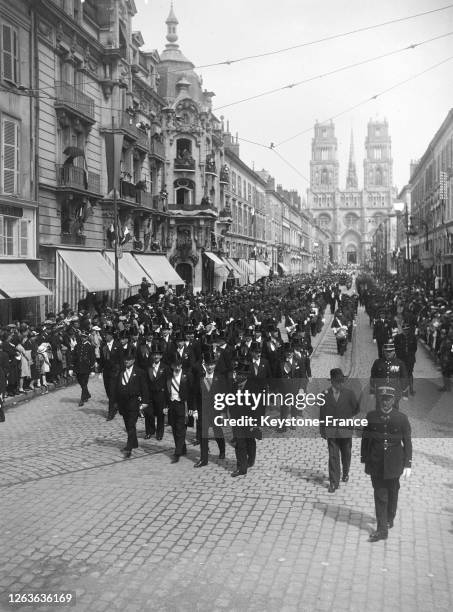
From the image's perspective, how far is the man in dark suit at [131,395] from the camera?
33.7 feet

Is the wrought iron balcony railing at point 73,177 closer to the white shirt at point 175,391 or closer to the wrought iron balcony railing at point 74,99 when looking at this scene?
the wrought iron balcony railing at point 74,99

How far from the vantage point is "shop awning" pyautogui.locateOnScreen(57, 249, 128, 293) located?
81.0 feet

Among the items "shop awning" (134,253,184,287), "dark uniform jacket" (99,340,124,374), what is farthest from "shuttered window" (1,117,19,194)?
"shop awning" (134,253,184,287)

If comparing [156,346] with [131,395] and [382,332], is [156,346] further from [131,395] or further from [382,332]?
[382,332]

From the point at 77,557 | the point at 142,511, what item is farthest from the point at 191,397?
the point at 77,557

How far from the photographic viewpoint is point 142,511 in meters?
7.85

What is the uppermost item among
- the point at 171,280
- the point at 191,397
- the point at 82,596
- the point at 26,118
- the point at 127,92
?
the point at 127,92

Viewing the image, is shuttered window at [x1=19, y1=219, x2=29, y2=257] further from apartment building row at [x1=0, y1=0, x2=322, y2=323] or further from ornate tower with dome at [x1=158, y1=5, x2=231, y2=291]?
ornate tower with dome at [x1=158, y1=5, x2=231, y2=291]

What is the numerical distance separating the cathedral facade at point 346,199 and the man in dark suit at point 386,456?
574ft

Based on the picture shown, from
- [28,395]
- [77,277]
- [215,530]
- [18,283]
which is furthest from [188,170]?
[215,530]

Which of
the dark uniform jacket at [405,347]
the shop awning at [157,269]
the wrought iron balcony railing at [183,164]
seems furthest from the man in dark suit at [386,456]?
the wrought iron balcony railing at [183,164]

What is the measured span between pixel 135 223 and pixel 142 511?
2870 cm

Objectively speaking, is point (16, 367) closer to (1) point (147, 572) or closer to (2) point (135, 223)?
(1) point (147, 572)

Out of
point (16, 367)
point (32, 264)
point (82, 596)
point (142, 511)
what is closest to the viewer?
point (82, 596)
